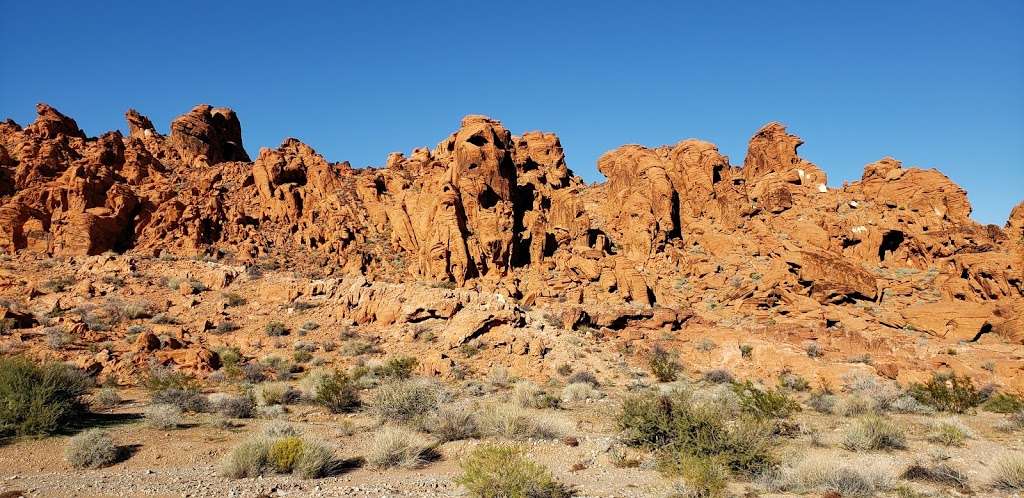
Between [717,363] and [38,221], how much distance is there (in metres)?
43.8

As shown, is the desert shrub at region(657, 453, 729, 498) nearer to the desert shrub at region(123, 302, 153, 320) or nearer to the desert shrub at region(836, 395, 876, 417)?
the desert shrub at region(836, 395, 876, 417)

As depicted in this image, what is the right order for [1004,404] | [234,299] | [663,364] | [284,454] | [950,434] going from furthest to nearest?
[234,299] → [663,364] → [1004,404] → [950,434] → [284,454]

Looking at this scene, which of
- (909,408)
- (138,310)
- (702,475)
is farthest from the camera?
(138,310)

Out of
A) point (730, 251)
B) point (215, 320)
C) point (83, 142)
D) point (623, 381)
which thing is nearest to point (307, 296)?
point (215, 320)

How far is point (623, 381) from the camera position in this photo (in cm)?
2466

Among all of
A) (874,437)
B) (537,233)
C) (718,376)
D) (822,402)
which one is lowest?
(822,402)

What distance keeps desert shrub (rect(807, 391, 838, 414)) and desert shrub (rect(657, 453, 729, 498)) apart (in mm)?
10723

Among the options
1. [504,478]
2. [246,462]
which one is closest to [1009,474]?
[504,478]

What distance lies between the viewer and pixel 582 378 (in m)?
23.8

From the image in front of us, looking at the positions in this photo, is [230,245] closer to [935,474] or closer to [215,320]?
[215,320]

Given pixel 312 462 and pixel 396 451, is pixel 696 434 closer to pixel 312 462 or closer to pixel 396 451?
pixel 396 451

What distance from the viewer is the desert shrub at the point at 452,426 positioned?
43.3 ft

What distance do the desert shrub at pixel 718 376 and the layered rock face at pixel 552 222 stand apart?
7.38 meters

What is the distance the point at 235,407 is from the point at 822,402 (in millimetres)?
20026
